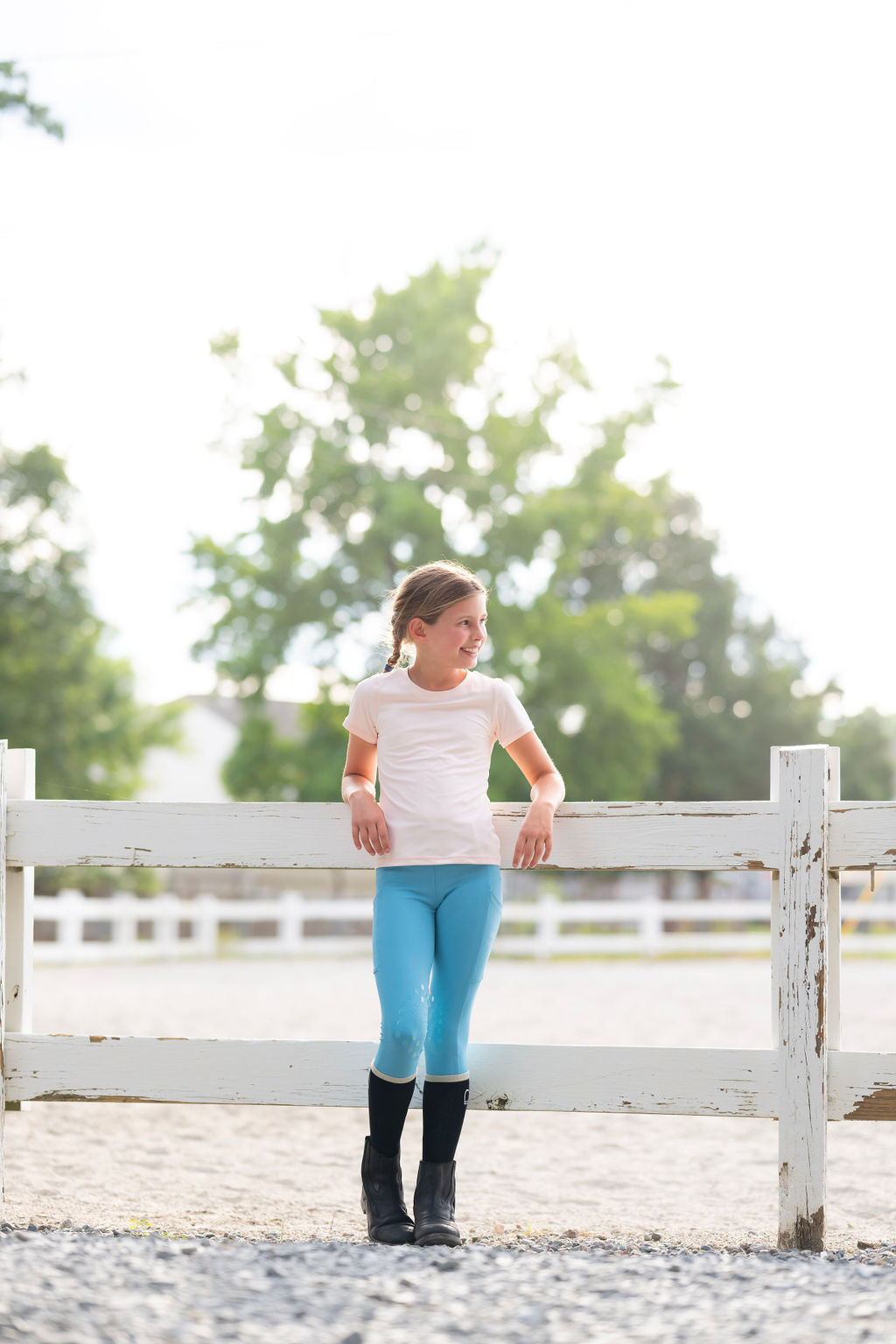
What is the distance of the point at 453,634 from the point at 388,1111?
45.5 inches

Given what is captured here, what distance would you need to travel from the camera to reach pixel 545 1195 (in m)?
4.46

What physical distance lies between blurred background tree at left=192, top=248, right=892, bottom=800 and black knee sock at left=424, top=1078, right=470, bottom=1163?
62.0ft

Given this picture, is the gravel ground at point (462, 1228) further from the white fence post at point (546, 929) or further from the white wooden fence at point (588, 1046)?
the white fence post at point (546, 929)

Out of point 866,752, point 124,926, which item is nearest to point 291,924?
point 124,926

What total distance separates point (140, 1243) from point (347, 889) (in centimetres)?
2925

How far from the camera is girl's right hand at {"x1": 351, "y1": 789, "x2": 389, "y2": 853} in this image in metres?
3.18

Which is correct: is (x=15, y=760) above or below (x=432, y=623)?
below

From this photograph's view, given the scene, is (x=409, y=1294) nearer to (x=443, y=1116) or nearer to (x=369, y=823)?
(x=443, y=1116)

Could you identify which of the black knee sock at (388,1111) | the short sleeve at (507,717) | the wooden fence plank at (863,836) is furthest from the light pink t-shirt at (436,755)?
the wooden fence plank at (863,836)

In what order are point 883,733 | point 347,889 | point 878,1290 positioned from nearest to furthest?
point 878,1290 < point 347,889 < point 883,733

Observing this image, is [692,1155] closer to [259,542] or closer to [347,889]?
[259,542]

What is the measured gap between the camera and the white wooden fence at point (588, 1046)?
10.6 ft

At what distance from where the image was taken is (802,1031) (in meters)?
3.24

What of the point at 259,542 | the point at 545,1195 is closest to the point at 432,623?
the point at 545,1195
